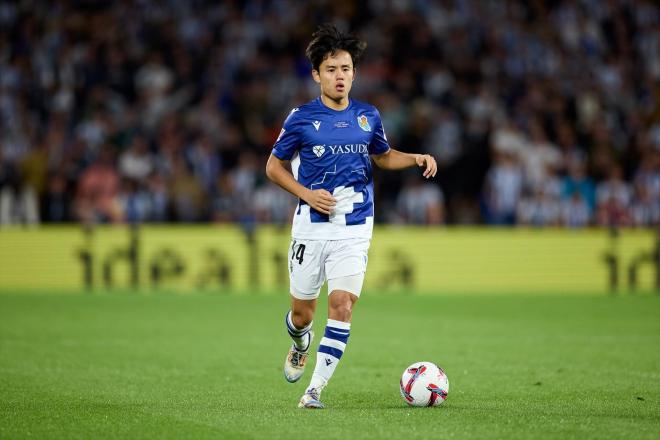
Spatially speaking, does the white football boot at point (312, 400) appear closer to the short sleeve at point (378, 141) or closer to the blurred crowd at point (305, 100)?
the short sleeve at point (378, 141)

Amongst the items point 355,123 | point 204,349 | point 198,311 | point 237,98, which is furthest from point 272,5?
point 355,123

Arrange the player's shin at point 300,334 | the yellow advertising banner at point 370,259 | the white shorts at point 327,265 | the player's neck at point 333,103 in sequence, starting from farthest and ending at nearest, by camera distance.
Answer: the yellow advertising banner at point 370,259
the player's shin at point 300,334
the player's neck at point 333,103
the white shorts at point 327,265

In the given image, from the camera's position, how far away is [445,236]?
2069 centimetres

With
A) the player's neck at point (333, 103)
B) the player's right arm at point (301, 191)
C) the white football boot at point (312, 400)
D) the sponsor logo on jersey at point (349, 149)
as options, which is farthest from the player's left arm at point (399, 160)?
the white football boot at point (312, 400)

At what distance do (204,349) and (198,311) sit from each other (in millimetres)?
4715

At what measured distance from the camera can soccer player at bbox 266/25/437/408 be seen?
7500 millimetres

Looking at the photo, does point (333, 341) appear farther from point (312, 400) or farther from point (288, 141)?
point (288, 141)

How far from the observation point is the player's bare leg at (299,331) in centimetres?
788

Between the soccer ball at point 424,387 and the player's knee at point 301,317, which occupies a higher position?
the player's knee at point 301,317

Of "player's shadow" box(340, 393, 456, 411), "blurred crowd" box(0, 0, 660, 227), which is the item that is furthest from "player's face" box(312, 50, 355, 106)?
"blurred crowd" box(0, 0, 660, 227)

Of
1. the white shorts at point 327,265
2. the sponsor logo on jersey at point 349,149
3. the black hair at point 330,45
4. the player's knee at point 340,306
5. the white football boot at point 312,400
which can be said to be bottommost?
the white football boot at point 312,400

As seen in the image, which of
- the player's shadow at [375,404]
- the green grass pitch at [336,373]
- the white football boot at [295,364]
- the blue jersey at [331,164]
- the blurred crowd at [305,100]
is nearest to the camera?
the green grass pitch at [336,373]

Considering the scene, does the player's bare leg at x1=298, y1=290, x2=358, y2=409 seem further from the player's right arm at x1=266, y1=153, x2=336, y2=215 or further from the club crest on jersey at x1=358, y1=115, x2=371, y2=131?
the club crest on jersey at x1=358, y1=115, x2=371, y2=131

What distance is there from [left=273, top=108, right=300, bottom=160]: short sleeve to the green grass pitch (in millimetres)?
1777
